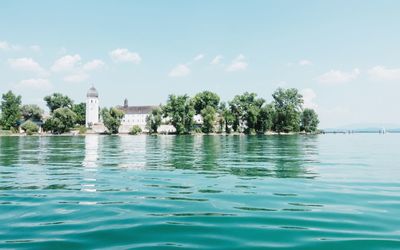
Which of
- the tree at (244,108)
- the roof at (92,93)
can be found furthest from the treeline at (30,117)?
the tree at (244,108)

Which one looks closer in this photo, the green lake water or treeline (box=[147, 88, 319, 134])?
the green lake water

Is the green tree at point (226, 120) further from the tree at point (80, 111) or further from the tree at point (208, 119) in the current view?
the tree at point (80, 111)

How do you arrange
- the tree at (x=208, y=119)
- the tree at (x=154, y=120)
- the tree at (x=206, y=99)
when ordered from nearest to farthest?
the tree at (x=208, y=119) → the tree at (x=154, y=120) → the tree at (x=206, y=99)

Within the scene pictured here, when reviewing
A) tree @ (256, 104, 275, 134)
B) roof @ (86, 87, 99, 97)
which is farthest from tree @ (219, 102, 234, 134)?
roof @ (86, 87, 99, 97)

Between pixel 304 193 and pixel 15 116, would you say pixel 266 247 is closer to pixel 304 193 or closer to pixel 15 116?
pixel 304 193

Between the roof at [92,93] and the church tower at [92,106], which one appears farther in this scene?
the roof at [92,93]

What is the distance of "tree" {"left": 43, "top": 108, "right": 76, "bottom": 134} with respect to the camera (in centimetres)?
13500

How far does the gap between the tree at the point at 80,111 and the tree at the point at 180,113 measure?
65.0m

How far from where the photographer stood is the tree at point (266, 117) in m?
142

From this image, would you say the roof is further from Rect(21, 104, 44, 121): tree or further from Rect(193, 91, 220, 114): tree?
Rect(193, 91, 220, 114): tree

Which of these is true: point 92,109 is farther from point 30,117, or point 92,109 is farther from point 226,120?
point 226,120

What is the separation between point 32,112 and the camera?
155 metres

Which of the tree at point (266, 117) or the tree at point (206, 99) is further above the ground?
the tree at point (206, 99)

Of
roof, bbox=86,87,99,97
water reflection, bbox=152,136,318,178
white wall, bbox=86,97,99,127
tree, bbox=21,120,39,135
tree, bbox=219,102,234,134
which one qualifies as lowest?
water reflection, bbox=152,136,318,178
